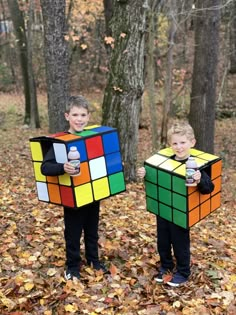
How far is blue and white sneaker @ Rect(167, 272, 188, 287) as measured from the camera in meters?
4.57

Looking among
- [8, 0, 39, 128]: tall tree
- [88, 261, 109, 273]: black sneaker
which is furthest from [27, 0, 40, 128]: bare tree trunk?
[88, 261, 109, 273]: black sneaker

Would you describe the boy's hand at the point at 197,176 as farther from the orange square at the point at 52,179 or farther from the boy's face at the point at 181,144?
the orange square at the point at 52,179

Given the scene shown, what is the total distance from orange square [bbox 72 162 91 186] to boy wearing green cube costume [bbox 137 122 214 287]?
0.61 metres

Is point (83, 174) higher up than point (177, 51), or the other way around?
point (83, 174)

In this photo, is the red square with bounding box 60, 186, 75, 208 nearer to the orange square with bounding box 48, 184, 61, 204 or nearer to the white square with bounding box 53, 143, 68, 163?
the orange square with bounding box 48, 184, 61, 204

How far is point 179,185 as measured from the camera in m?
4.20

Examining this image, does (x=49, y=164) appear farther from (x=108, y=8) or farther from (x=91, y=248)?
(x=108, y=8)

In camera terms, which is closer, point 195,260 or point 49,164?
point 49,164

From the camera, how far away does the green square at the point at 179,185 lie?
164 inches

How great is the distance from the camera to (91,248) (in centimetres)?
470

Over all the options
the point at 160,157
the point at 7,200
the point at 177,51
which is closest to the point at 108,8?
the point at 7,200

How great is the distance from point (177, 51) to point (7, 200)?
2118 centimetres

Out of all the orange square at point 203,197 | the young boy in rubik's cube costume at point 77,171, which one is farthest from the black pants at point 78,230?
the orange square at point 203,197

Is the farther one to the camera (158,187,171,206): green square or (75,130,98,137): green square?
(158,187,171,206): green square
